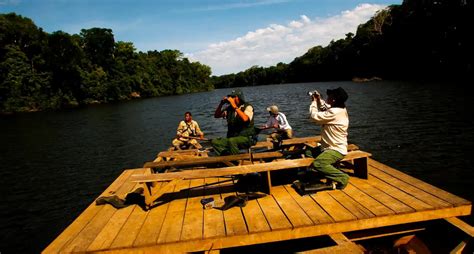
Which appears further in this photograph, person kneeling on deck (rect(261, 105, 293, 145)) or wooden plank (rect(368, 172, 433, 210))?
person kneeling on deck (rect(261, 105, 293, 145))

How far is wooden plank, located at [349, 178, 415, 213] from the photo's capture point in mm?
5125

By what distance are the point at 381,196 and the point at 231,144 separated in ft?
10.9

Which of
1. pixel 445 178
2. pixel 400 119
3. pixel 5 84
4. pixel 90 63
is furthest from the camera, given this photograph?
pixel 90 63

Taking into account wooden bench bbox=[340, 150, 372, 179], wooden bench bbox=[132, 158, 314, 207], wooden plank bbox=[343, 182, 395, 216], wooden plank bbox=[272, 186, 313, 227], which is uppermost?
wooden bench bbox=[132, 158, 314, 207]

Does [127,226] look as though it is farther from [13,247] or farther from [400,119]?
[400,119]

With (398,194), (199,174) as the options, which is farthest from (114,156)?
(398,194)

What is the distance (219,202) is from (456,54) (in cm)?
7674

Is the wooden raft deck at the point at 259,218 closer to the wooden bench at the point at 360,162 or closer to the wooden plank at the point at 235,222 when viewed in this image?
the wooden plank at the point at 235,222

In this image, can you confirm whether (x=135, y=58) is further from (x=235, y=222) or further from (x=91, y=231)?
(x=235, y=222)

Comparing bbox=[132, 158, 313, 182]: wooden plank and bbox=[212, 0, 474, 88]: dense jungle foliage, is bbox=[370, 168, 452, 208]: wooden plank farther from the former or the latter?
bbox=[212, 0, 474, 88]: dense jungle foliage

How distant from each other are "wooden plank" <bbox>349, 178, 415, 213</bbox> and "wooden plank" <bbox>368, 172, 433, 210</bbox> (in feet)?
0.28

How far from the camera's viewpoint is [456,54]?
6606cm

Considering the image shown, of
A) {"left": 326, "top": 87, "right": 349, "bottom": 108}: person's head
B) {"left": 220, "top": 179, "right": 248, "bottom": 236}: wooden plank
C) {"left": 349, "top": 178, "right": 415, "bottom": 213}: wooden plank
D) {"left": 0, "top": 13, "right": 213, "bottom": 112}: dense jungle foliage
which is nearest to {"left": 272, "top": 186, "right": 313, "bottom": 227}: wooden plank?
{"left": 220, "top": 179, "right": 248, "bottom": 236}: wooden plank

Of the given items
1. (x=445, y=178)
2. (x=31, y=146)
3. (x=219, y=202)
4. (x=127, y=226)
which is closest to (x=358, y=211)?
(x=219, y=202)
